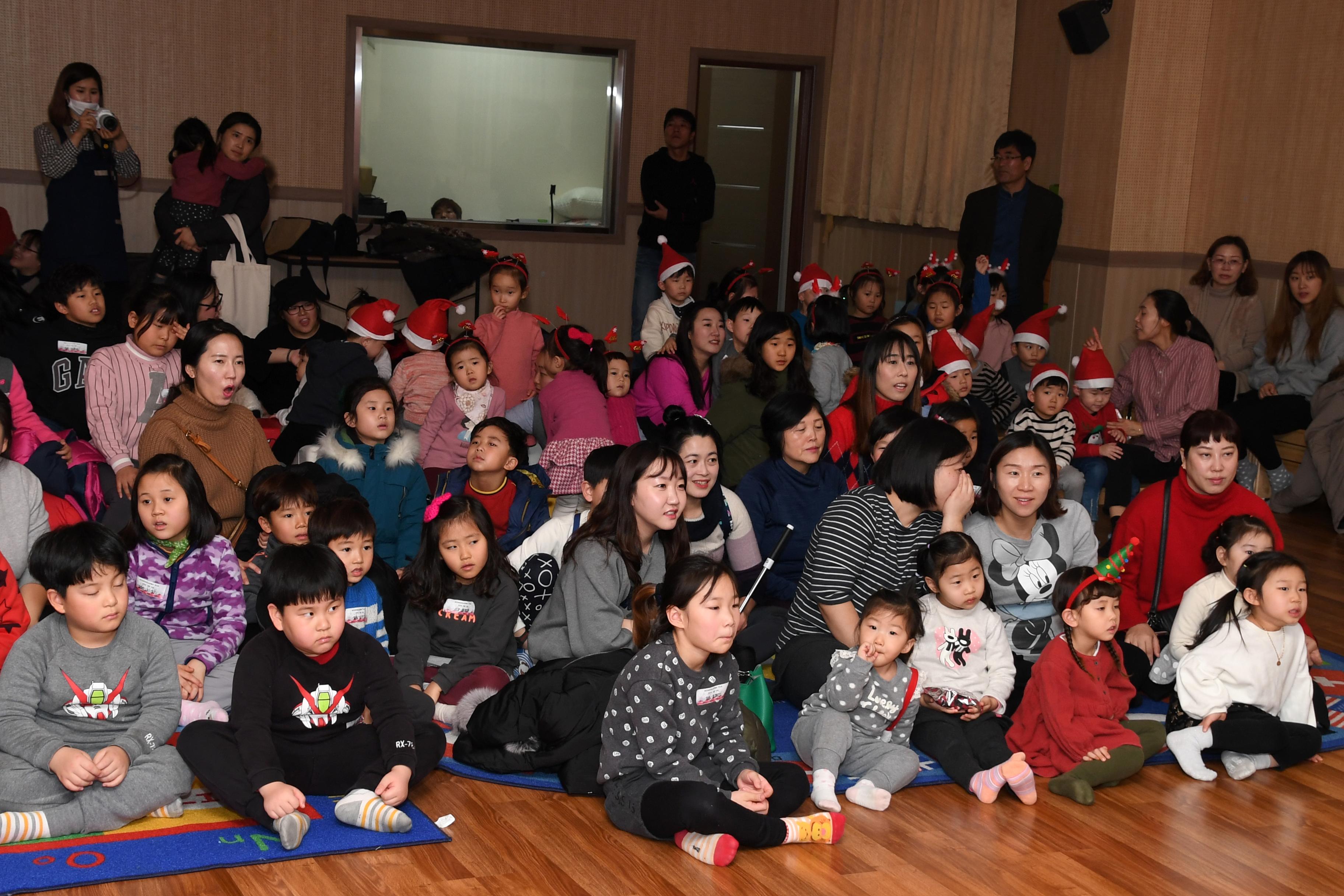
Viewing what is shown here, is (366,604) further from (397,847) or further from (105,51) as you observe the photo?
(105,51)

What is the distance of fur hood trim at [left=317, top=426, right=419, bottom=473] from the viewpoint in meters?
4.05

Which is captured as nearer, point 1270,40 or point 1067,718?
point 1067,718

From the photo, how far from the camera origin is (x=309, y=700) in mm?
2783

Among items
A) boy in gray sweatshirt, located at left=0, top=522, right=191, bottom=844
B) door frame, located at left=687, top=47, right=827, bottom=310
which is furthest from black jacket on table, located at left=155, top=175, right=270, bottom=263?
boy in gray sweatshirt, located at left=0, top=522, right=191, bottom=844

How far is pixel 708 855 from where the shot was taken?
8.61 ft

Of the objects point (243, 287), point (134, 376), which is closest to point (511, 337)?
point (243, 287)

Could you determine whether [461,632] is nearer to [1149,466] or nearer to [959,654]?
[959,654]

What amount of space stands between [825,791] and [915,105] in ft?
20.2

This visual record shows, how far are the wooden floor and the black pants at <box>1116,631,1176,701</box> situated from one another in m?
0.52

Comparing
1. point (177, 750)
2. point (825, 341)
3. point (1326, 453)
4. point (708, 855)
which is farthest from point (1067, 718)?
point (1326, 453)

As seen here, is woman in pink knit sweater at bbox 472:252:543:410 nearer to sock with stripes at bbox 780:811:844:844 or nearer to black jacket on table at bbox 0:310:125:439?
black jacket on table at bbox 0:310:125:439

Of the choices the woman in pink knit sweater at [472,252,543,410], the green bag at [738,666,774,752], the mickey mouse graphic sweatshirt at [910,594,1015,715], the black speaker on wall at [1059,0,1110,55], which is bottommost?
the green bag at [738,666,774,752]

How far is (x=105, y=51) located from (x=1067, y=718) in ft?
21.9

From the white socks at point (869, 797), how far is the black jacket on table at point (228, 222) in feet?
15.0
